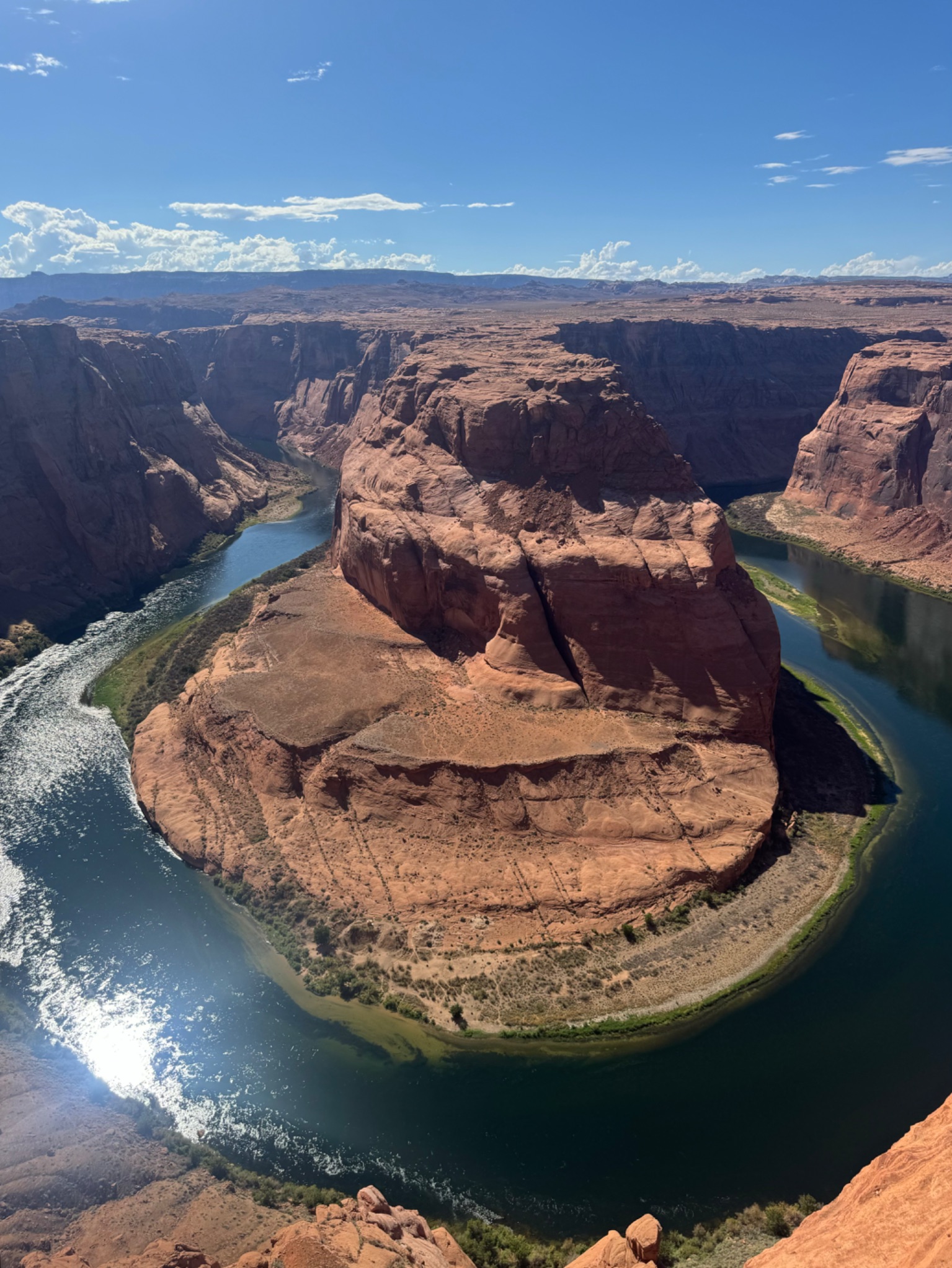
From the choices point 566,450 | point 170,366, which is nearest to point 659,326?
point 170,366

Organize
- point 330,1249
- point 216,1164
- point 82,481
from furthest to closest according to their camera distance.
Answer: point 82,481
point 216,1164
point 330,1249

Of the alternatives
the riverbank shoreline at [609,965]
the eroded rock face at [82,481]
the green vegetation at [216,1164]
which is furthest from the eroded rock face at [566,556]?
the eroded rock face at [82,481]

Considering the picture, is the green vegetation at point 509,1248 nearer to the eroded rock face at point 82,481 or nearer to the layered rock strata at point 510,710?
the layered rock strata at point 510,710

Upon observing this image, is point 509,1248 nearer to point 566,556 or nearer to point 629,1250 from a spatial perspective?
point 629,1250

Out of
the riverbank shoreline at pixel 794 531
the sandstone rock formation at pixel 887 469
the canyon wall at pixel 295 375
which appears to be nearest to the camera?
the riverbank shoreline at pixel 794 531

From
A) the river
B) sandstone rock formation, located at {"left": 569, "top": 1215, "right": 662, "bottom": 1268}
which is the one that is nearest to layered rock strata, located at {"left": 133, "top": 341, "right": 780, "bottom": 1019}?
the river

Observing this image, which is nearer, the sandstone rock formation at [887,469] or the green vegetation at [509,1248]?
the green vegetation at [509,1248]

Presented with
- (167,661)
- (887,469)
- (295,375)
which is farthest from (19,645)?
(295,375)

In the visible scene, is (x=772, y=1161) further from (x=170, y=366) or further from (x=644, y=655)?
(x=170, y=366)
